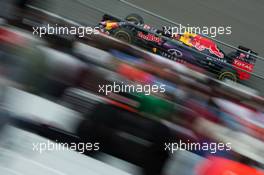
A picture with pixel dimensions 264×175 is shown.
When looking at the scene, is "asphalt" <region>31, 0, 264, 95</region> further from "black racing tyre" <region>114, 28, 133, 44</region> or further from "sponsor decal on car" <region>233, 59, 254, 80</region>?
"black racing tyre" <region>114, 28, 133, 44</region>

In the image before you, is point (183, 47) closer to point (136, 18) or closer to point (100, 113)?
point (136, 18)

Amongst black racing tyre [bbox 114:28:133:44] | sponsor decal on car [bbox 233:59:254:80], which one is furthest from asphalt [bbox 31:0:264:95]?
black racing tyre [bbox 114:28:133:44]

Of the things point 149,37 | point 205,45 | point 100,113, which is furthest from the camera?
point 205,45

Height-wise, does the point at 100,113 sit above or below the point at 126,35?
below

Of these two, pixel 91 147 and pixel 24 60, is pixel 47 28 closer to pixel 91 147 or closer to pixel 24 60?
pixel 24 60

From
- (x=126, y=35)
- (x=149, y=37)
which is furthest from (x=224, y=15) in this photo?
(x=126, y=35)

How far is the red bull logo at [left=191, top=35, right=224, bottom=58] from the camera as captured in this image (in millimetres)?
7427

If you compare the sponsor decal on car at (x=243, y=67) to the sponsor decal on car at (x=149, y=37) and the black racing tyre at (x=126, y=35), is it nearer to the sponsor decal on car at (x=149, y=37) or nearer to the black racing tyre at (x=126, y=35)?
Result: the sponsor decal on car at (x=149, y=37)

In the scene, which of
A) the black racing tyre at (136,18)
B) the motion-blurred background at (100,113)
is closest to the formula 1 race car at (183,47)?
the black racing tyre at (136,18)

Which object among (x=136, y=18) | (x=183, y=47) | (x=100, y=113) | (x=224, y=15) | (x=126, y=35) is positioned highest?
(x=224, y=15)

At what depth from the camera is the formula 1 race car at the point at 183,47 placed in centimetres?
676

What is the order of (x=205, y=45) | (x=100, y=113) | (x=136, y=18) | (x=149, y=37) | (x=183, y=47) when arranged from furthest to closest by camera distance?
(x=205, y=45) → (x=136, y=18) → (x=183, y=47) → (x=149, y=37) → (x=100, y=113)

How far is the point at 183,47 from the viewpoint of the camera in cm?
705

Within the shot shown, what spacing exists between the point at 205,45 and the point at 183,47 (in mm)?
617
